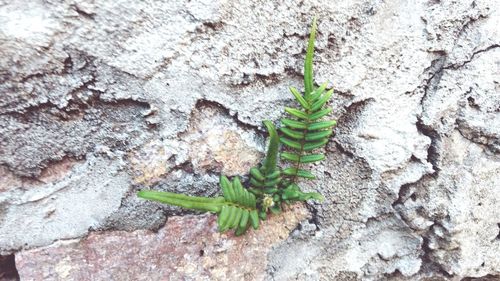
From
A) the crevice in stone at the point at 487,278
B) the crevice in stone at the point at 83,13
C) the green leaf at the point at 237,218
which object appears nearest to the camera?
the crevice in stone at the point at 83,13

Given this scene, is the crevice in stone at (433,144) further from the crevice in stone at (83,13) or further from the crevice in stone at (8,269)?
the crevice in stone at (8,269)

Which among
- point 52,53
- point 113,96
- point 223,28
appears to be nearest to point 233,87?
point 223,28

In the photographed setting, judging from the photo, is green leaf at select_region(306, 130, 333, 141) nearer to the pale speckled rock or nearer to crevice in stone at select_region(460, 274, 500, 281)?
the pale speckled rock

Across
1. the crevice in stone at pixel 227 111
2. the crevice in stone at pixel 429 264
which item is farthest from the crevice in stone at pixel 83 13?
the crevice in stone at pixel 429 264

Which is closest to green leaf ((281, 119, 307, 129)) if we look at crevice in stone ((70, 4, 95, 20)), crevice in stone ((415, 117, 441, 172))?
crevice in stone ((415, 117, 441, 172))

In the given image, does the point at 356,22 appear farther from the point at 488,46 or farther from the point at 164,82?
the point at 164,82
